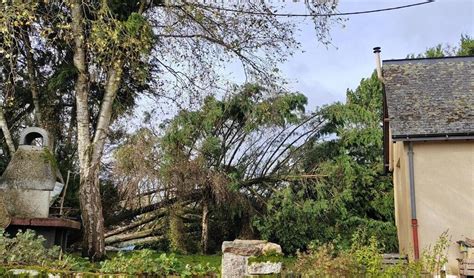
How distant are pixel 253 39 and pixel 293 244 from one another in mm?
5235

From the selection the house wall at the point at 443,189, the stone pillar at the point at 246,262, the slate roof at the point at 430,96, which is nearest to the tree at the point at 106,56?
the slate roof at the point at 430,96

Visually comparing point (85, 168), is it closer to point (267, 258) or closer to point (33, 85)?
point (33, 85)

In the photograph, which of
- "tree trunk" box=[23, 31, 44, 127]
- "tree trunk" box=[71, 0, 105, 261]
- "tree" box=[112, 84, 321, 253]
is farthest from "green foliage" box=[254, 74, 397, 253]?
"tree trunk" box=[23, 31, 44, 127]

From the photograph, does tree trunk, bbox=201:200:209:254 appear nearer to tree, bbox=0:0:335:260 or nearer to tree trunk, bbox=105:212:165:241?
tree trunk, bbox=105:212:165:241

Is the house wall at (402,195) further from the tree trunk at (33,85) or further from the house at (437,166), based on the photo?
the tree trunk at (33,85)

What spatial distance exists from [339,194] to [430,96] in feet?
10.7

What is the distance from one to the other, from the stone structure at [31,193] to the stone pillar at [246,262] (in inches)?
132

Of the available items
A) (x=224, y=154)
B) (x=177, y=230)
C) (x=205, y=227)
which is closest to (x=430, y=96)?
(x=224, y=154)

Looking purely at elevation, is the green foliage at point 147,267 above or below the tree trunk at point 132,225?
below

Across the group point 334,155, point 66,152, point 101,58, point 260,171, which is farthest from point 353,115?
point 66,152

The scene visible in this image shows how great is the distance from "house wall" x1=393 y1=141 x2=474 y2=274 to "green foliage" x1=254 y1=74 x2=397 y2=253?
6.21 ft

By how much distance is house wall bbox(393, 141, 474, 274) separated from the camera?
922 cm

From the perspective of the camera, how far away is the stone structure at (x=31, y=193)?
274 inches

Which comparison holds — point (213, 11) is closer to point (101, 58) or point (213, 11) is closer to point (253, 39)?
point (253, 39)
